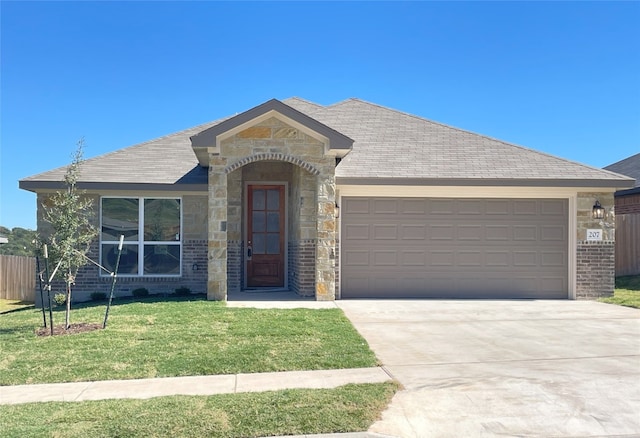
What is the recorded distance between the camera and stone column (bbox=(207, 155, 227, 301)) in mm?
11344

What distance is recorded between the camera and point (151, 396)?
221 inches

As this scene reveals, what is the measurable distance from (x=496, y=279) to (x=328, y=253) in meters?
4.27

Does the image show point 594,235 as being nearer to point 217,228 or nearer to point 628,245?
point 628,245

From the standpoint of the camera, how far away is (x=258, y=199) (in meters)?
14.2

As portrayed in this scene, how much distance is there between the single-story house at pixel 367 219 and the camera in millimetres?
11602

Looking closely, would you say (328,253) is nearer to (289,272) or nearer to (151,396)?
(289,272)

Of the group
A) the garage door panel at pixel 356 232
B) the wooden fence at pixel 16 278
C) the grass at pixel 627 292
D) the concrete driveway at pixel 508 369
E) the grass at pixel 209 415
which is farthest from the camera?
the wooden fence at pixel 16 278

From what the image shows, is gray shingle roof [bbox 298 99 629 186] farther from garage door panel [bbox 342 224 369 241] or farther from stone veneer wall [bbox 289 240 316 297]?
stone veneer wall [bbox 289 240 316 297]

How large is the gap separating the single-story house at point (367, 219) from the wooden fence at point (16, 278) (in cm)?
582

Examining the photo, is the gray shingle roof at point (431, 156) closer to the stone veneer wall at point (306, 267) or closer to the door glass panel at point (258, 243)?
the stone veneer wall at point (306, 267)

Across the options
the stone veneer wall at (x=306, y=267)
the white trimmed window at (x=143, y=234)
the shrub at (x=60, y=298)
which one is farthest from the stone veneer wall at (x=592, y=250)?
the shrub at (x=60, y=298)

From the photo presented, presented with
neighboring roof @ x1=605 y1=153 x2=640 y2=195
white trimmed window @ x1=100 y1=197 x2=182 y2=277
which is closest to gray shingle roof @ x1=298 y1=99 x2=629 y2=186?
white trimmed window @ x1=100 y1=197 x2=182 y2=277

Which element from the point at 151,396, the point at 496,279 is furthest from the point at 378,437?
the point at 496,279

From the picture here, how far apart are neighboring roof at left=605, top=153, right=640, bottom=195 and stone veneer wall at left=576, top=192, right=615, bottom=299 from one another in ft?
23.5
